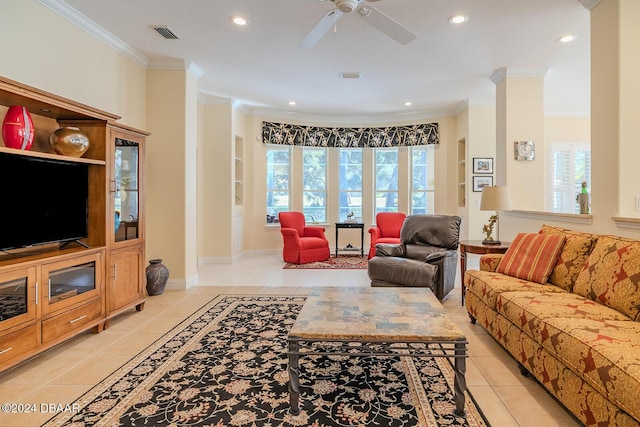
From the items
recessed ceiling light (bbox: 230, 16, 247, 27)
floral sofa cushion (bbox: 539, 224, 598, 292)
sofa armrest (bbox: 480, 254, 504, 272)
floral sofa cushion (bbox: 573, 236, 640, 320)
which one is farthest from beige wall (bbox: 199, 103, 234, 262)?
floral sofa cushion (bbox: 573, 236, 640, 320)

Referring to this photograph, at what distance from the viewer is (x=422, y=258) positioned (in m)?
4.32

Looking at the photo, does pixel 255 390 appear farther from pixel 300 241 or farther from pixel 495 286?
pixel 300 241

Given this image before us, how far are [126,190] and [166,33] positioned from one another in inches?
66.7

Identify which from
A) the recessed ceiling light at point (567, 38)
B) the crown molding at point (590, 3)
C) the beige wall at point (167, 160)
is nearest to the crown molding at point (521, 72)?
the recessed ceiling light at point (567, 38)

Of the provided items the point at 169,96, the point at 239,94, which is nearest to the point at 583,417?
the point at 169,96

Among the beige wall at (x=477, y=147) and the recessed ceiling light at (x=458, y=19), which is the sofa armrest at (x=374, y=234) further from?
the recessed ceiling light at (x=458, y=19)

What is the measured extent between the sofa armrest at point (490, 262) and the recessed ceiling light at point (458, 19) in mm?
2281

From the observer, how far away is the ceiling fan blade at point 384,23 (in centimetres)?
245

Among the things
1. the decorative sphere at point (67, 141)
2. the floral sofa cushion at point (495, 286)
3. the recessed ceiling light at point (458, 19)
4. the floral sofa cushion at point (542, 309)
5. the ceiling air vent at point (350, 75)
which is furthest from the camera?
the ceiling air vent at point (350, 75)

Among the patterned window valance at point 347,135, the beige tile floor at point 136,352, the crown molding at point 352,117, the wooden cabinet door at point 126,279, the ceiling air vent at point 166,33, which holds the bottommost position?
the beige tile floor at point 136,352

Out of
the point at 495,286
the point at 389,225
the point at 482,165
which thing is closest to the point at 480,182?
the point at 482,165

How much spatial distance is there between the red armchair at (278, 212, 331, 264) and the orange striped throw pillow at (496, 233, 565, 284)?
3.72 metres

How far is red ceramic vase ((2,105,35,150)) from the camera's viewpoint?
92.5 inches

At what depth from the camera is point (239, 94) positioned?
591cm
